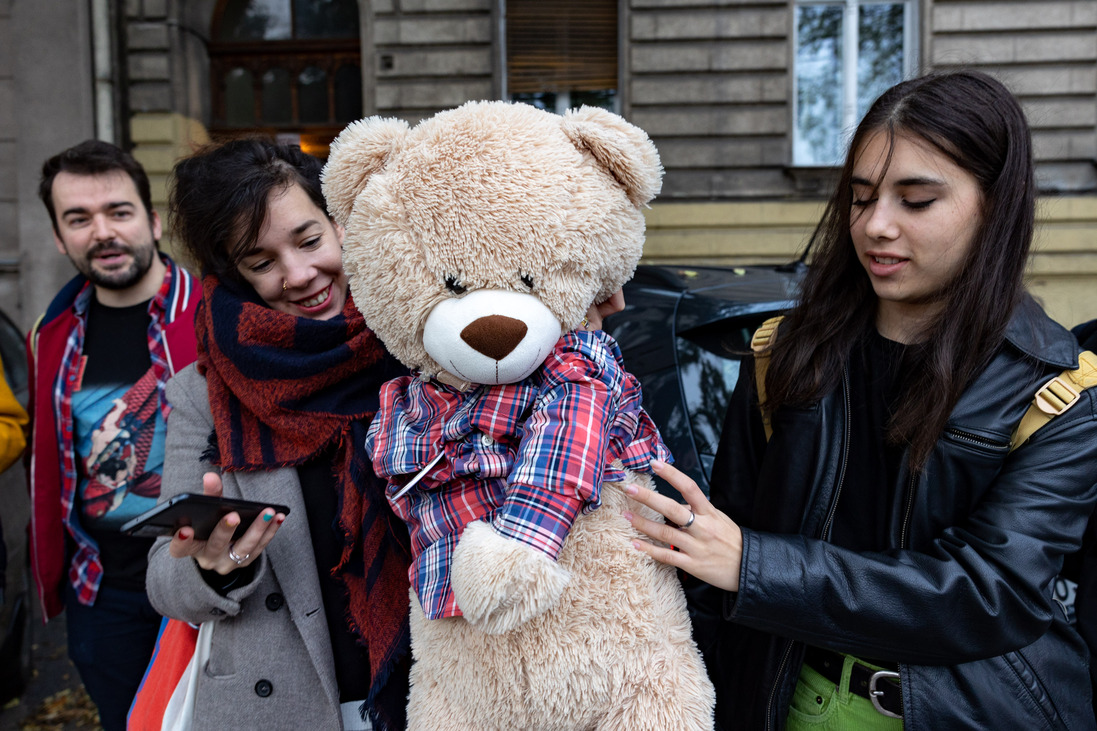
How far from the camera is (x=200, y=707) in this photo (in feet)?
5.44

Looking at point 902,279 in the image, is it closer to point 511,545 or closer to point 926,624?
point 926,624

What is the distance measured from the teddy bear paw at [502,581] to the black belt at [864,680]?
26.2 inches

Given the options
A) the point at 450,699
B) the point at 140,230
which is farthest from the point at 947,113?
the point at 140,230

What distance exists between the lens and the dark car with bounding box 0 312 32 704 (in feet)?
12.0

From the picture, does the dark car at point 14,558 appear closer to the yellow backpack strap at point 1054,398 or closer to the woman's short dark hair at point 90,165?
the woman's short dark hair at point 90,165

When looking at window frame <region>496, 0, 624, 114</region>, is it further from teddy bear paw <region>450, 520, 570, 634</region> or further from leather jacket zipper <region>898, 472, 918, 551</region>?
teddy bear paw <region>450, 520, 570, 634</region>

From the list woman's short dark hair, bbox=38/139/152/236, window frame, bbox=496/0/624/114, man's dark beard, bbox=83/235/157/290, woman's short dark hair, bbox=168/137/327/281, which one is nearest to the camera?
woman's short dark hair, bbox=168/137/327/281

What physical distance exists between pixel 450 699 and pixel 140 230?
2.27 meters

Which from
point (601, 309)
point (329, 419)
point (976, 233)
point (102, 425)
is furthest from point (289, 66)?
point (976, 233)

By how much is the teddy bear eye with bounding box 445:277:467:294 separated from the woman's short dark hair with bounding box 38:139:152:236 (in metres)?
2.22

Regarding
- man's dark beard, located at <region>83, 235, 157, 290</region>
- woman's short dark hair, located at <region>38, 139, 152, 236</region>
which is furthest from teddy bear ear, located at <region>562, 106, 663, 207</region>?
woman's short dark hair, located at <region>38, 139, 152, 236</region>

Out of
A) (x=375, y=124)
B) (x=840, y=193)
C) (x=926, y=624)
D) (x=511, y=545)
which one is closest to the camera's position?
(x=511, y=545)

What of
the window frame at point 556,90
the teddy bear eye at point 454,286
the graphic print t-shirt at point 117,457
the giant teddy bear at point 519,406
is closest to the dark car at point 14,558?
the graphic print t-shirt at point 117,457

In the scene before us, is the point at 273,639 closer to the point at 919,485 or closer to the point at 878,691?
the point at 878,691
